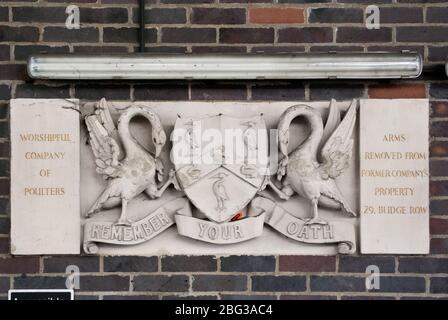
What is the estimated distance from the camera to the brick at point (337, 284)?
3020 millimetres

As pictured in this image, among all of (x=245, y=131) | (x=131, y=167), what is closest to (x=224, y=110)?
(x=245, y=131)

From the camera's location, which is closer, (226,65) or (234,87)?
(226,65)

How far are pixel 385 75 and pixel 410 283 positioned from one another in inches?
34.9

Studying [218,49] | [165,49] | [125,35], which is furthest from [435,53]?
[125,35]

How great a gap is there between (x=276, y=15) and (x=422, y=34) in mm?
631

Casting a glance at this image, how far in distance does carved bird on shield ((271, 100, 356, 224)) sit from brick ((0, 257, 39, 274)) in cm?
107

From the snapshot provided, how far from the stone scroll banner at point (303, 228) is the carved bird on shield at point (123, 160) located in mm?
430

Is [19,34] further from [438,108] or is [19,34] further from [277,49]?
[438,108]

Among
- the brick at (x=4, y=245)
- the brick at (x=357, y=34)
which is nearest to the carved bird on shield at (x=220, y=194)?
the brick at (x=357, y=34)

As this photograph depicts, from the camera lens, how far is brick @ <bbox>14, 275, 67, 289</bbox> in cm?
302

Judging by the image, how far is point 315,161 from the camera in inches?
117

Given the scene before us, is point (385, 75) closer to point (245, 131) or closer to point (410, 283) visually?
point (245, 131)

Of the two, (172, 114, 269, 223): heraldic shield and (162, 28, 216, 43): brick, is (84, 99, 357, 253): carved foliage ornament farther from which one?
(162, 28, 216, 43): brick

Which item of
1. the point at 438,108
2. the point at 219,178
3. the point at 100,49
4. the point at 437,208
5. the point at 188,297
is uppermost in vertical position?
the point at 100,49
